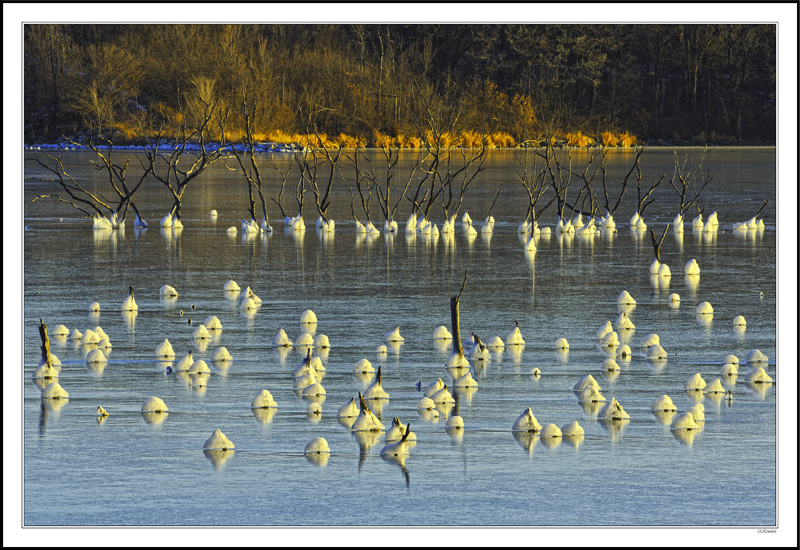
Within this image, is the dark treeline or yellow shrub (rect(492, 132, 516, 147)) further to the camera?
yellow shrub (rect(492, 132, 516, 147))

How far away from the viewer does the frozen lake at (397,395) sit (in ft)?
27.0

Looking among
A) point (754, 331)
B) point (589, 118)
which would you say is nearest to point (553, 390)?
point (754, 331)

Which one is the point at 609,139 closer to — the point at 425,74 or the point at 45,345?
the point at 425,74

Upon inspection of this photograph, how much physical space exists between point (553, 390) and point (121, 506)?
185 inches

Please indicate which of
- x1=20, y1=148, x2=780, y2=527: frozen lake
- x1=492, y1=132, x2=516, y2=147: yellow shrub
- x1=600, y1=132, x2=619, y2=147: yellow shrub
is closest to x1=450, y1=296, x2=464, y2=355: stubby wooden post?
x1=20, y1=148, x2=780, y2=527: frozen lake

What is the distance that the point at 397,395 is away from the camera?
11.1 m

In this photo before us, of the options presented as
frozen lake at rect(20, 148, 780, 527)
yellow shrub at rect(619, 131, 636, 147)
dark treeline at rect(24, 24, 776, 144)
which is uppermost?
dark treeline at rect(24, 24, 776, 144)

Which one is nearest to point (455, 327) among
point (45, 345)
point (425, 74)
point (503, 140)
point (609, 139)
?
point (45, 345)

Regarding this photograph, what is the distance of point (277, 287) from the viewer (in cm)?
1802

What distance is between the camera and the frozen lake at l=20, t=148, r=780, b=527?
8.23 meters

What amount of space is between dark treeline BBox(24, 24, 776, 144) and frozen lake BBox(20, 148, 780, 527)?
43781 millimetres

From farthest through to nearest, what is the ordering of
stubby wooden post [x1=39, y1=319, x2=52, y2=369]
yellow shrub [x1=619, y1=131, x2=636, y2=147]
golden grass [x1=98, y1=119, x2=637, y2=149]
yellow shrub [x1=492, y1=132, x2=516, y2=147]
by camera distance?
1. yellow shrub [x1=619, y1=131, x2=636, y2=147]
2. yellow shrub [x1=492, y1=132, x2=516, y2=147]
3. golden grass [x1=98, y1=119, x2=637, y2=149]
4. stubby wooden post [x1=39, y1=319, x2=52, y2=369]

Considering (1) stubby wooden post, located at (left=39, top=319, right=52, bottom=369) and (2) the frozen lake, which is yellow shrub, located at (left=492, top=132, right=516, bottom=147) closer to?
(2) the frozen lake

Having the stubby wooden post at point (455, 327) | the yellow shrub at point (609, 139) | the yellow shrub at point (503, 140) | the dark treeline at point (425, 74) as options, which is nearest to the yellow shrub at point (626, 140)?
the yellow shrub at point (609, 139)
